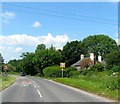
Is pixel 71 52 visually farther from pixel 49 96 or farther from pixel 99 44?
pixel 49 96

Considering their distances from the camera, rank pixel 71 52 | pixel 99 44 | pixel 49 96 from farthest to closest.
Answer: pixel 71 52, pixel 99 44, pixel 49 96

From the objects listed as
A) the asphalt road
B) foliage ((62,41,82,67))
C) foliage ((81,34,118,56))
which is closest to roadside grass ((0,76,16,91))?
the asphalt road

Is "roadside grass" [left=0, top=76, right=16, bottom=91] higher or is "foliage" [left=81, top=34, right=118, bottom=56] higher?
"foliage" [left=81, top=34, right=118, bottom=56]

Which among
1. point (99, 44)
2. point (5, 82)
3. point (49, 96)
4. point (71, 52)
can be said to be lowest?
point (49, 96)

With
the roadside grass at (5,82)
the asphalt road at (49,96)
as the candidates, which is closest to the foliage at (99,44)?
the roadside grass at (5,82)

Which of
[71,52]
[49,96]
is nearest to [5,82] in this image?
→ [49,96]

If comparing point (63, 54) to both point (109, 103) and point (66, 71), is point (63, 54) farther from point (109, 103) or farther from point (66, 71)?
point (109, 103)

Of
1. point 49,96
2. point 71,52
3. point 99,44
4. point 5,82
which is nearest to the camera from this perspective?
point 49,96

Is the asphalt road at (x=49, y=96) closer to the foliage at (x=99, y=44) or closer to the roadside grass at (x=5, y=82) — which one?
the roadside grass at (x=5, y=82)

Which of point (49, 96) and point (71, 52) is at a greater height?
point (71, 52)

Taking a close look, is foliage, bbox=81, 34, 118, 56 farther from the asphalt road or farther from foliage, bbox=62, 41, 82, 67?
the asphalt road

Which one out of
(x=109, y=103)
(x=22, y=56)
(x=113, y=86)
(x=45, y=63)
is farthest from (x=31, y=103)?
(x=22, y=56)

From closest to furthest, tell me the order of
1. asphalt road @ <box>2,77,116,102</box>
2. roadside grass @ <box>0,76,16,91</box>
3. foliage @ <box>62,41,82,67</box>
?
asphalt road @ <box>2,77,116,102</box> → roadside grass @ <box>0,76,16,91</box> → foliage @ <box>62,41,82,67</box>

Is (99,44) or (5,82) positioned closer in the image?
(5,82)
